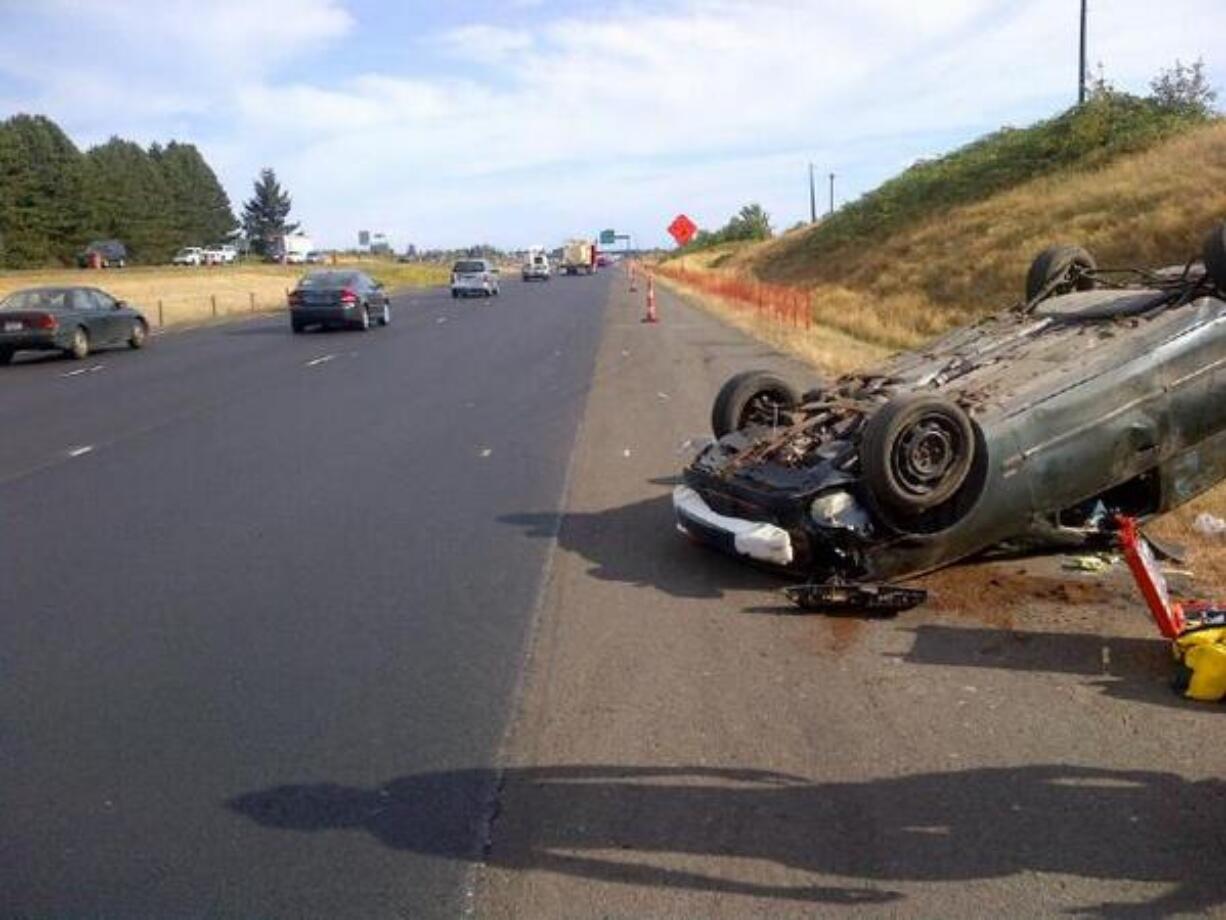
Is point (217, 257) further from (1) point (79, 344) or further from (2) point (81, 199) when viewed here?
(1) point (79, 344)

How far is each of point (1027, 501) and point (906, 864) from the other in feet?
10.3

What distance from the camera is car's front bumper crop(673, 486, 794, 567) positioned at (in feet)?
20.6

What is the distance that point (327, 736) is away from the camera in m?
4.66

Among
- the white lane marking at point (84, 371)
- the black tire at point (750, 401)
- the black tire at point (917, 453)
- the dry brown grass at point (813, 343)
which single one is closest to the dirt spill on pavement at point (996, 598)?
the black tire at point (917, 453)

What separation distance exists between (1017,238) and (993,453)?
1330 inches

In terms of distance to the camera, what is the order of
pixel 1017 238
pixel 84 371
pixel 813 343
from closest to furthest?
pixel 813 343 → pixel 84 371 → pixel 1017 238

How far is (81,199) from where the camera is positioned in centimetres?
10156

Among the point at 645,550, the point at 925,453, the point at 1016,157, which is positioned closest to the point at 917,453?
the point at 925,453

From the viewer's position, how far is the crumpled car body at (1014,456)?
6281 millimetres

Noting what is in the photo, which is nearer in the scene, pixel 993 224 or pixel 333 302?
pixel 333 302

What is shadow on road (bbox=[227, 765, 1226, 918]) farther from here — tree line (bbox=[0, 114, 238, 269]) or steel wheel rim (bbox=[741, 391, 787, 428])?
tree line (bbox=[0, 114, 238, 269])

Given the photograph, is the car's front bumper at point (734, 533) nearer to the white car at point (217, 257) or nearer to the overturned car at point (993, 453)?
the overturned car at point (993, 453)

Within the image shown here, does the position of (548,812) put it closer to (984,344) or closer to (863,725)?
(863,725)

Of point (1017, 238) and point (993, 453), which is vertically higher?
point (1017, 238)
